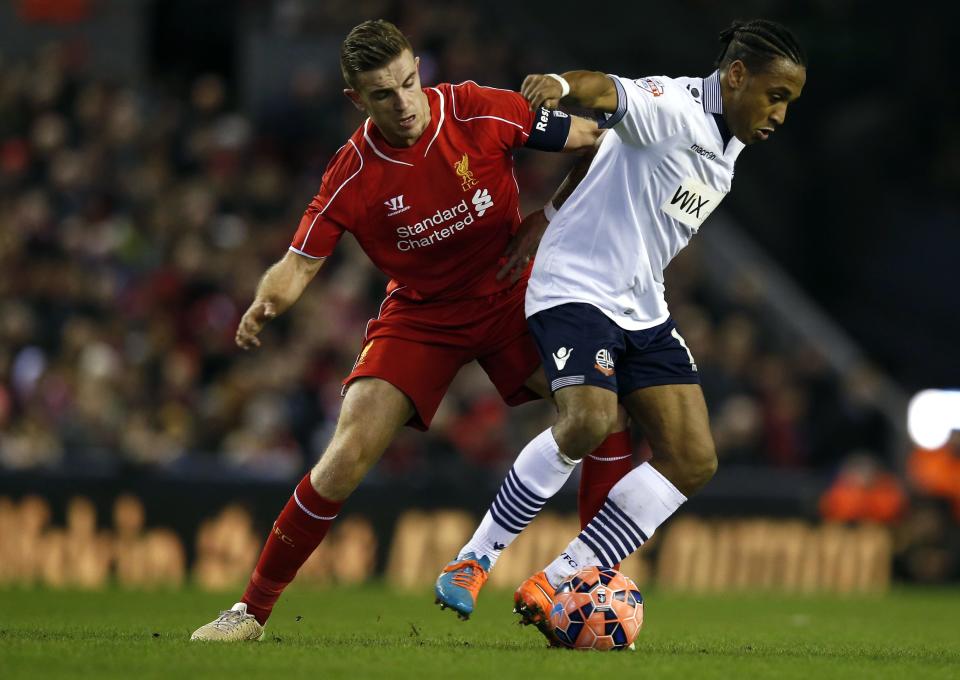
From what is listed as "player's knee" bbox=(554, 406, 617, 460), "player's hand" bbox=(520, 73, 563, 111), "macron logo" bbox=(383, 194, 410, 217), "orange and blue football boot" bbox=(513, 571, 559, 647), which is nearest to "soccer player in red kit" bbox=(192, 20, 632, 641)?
"macron logo" bbox=(383, 194, 410, 217)

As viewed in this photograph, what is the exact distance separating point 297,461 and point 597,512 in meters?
6.92

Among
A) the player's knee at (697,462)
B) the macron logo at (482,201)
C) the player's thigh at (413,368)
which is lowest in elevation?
the player's knee at (697,462)

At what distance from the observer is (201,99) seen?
16.9 m

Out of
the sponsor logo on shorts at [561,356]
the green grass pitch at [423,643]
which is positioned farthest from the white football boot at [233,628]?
the sponsor logo on shorts at [561,356]

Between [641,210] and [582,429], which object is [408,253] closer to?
[641,210]

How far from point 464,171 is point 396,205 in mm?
324

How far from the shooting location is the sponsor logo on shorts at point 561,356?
6.38 m

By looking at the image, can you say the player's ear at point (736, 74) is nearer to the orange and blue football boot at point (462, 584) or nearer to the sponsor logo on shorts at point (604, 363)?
the sponsor logo on shorts at point (604, 363)

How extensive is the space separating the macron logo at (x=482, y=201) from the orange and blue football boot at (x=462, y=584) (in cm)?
145

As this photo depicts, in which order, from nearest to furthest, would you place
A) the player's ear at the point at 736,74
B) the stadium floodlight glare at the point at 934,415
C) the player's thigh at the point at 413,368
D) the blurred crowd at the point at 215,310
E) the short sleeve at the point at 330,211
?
the player's ear at the point at 736,74 → the short sleeve at the point at 330,211 → the player's thigh at the point at 413,368 → the blurred crowd at the point at 215,310 → the stadium floodlight glare at the point at 934,415

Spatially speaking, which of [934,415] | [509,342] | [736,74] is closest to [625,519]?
[509,342]

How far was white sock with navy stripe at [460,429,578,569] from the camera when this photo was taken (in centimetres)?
643

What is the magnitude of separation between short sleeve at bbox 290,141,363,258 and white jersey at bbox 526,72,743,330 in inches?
32.6

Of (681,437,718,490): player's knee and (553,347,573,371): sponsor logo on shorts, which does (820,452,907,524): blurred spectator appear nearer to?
(681,437,718,490): player's knee
